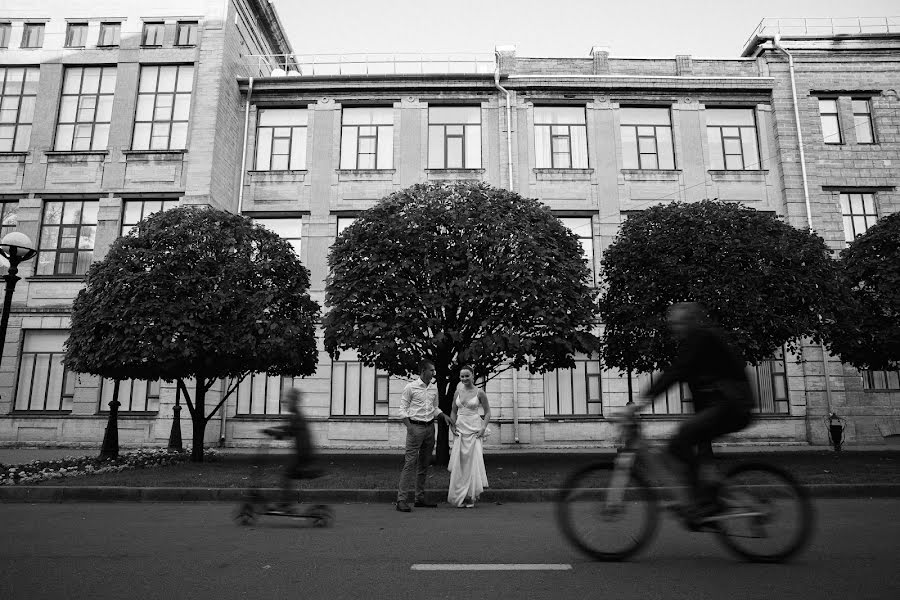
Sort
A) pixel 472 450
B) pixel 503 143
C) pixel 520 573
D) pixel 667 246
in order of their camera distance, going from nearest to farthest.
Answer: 1. pixel 520 573
2. pixel 472 450
3. pixel 667 246
4. pixel 503 143

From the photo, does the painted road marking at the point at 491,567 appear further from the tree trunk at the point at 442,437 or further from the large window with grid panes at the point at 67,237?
the large window with grid panes at the point at 67,237

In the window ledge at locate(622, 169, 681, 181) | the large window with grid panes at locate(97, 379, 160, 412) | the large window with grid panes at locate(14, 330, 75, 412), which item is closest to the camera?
the large window with grid panes at locate(97, 379, 160, 412)

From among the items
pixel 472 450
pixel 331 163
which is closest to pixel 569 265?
pixel 472 450

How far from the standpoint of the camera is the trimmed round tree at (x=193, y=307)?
13086 mm

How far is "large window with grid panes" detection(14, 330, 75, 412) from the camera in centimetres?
1988

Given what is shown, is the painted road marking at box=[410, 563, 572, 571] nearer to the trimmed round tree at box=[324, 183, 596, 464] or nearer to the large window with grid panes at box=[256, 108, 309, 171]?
the trimmed round tree at box=[324, 183, 596, 464]

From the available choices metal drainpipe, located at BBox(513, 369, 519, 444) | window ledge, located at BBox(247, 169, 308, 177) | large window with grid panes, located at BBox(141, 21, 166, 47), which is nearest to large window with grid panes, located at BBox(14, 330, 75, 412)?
window ledge, located at BBox(247, 169, 308, 177)

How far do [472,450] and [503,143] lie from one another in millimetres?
15197

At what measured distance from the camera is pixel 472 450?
875 cm

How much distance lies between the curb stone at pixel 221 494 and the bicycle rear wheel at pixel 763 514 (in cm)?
469

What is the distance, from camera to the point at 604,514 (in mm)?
4793

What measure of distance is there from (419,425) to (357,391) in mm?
12309

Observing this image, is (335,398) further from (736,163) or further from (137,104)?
(736,163)

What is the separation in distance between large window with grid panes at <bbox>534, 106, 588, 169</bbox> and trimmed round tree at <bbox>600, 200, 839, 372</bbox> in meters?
7.30
